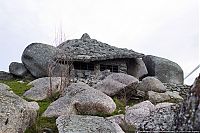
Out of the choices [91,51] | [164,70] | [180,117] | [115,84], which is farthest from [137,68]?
[180,117]

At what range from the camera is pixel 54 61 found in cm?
2072

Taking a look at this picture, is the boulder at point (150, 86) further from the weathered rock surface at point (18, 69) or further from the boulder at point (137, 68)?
the weathered rock surface at point (18, 69)

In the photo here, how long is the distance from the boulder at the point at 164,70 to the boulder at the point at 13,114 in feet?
56.4

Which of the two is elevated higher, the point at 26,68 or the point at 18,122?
the point at 18,122

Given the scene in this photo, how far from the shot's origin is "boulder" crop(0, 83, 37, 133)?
750 centimetres

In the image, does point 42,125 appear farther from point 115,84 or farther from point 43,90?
point 115,84

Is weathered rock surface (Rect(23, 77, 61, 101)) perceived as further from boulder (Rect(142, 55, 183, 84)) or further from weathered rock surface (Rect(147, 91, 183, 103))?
boulder (Rect(142, 55, 183, 84))

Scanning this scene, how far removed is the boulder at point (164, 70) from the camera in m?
25.0

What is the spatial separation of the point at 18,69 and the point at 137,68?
7023 mm

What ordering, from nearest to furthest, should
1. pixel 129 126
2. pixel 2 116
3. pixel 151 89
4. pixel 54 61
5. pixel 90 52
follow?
1. pixel 2 116
2. pixel 129 126
3. pixel 151 89
4. pixel 54 61
5. pixel 90 52

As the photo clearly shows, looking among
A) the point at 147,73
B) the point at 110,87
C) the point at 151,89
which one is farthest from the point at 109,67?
the point at 110,87

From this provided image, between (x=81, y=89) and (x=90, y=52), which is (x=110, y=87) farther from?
(x=90, y=52)

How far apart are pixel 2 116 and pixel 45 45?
16175 millimetres

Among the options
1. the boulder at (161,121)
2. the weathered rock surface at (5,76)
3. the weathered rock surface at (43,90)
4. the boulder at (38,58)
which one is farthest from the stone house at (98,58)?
the boulder at (161,121)
